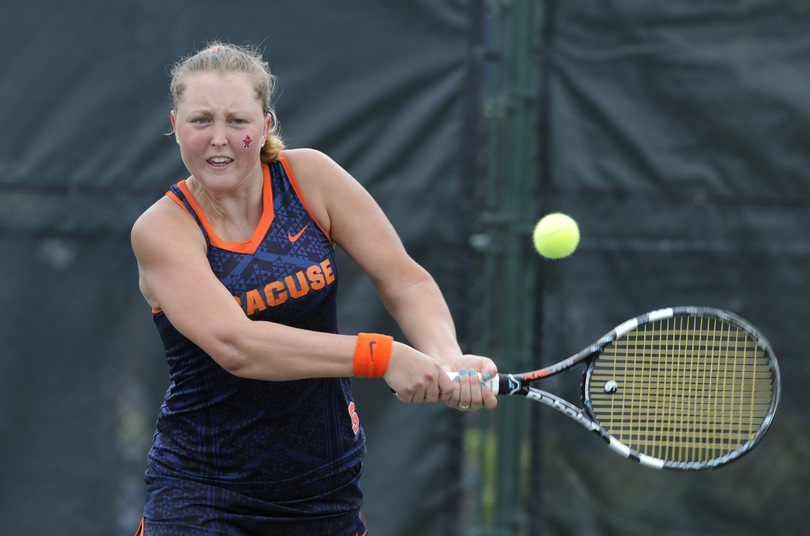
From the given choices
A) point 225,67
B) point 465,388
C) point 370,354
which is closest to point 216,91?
point 225,67

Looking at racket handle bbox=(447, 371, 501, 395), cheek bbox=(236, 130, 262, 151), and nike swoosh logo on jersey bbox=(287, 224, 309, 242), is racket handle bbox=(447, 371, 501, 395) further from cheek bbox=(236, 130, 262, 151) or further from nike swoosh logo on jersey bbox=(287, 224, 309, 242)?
cheek bbox=(236, 130, 262, 151)

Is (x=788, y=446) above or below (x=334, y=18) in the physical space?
below

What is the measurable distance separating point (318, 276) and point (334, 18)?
5.46 feet

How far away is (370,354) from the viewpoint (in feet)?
6.71

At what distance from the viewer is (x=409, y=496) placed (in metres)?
3.49

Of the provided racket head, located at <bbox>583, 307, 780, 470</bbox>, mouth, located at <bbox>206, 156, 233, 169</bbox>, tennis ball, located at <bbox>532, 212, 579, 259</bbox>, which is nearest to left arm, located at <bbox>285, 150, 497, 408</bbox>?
mouth, located at <bbox>206, 156, 233, 169</bbox>

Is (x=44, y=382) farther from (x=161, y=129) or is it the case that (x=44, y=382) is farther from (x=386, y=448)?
(x=386, y=448)

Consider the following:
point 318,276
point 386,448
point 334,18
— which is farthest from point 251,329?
point 334,18

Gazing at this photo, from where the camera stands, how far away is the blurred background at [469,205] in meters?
3.43

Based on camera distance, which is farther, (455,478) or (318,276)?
(455,478)

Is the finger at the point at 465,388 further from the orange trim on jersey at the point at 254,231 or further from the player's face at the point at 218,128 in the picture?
the player's face at the point at 218,128

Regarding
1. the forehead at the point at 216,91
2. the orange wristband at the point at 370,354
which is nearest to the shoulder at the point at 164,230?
the forehead at the point at 216,91

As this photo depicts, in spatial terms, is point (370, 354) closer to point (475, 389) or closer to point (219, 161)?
point (475, 389)

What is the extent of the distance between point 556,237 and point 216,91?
4.78ft
